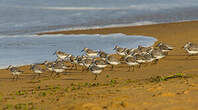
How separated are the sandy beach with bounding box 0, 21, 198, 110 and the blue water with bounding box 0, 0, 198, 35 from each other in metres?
15.3

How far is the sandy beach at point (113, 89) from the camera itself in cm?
1027

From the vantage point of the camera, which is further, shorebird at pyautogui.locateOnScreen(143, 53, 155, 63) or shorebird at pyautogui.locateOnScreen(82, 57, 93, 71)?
shorebird at pyautogui.locateOnScreen(143, 53, 155, 63)

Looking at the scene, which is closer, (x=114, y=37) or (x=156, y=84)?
(x=156, y=84)

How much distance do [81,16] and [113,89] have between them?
97.8 ft

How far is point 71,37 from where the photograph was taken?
28828 millimetres

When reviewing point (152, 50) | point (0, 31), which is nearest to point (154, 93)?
point (152, 50)

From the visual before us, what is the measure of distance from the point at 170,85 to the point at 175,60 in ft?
22.7

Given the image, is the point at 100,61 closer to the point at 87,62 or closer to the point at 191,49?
the point at 87,62

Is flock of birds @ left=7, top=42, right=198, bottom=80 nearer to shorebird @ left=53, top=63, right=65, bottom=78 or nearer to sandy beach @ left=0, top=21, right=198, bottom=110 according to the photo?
shorebird @ left=53, top=63, right=65, bottom=78

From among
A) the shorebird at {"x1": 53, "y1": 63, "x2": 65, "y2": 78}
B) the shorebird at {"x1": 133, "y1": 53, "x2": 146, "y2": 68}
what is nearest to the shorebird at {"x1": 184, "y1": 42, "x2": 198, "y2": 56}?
the shorebird at {"x1": 133, "y1": 53, "x2": 146, "y2": 68}

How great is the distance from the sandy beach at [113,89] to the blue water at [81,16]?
1532 cm

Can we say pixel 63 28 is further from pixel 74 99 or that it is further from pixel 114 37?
pixel 74 99

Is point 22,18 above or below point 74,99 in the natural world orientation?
above

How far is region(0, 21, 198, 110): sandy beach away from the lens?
10.3 m
